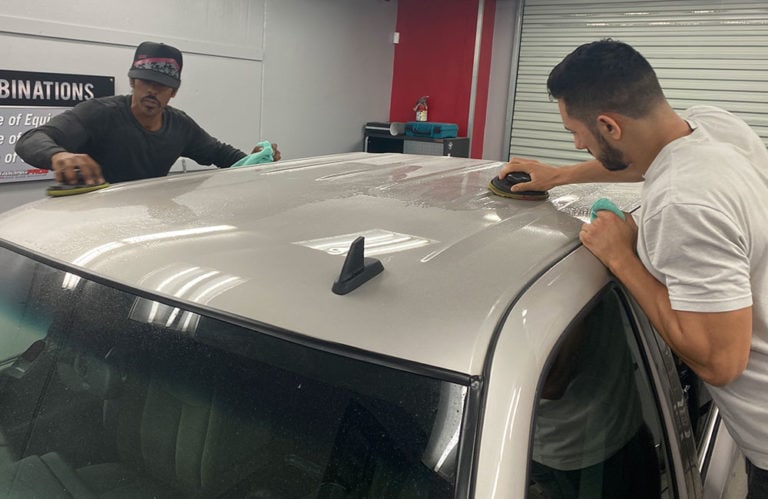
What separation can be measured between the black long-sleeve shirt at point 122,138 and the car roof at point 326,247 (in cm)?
98

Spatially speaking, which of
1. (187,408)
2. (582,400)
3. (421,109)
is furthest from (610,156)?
(421,109)

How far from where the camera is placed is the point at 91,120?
2682 millimetres

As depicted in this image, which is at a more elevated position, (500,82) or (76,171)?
(500,82)

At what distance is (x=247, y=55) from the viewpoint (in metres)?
6.02

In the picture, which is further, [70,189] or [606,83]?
[70,189]

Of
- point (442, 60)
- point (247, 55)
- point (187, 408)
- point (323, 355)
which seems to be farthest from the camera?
point (442, 60)

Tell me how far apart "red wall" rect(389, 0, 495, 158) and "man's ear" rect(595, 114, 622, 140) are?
648 cm

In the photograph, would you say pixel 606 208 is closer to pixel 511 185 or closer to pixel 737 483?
pixel 511 185

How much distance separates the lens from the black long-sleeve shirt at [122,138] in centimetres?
257

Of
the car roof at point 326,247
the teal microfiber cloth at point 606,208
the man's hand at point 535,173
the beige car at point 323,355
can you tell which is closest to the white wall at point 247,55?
the car roof at point 326,247

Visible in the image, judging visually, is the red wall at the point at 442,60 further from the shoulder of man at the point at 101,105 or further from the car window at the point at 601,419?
the car window at the point at 601,419

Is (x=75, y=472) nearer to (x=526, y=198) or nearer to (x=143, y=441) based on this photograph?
(x=143, y=441)

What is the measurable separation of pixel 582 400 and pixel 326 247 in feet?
1.87

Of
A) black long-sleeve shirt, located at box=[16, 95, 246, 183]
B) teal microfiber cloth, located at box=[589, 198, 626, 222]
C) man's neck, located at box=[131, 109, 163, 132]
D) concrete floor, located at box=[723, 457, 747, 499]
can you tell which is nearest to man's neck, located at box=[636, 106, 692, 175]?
teal microfiber cloth, located at box=[589, 198, 626, 222]
